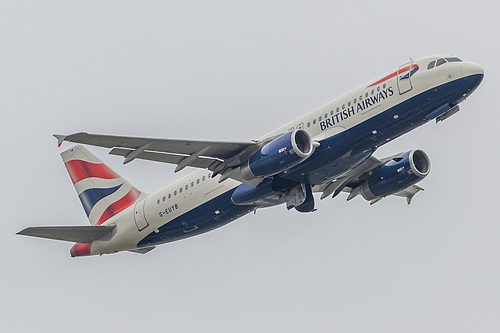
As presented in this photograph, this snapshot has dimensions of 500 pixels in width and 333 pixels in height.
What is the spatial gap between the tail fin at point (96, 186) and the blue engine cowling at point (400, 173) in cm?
1369

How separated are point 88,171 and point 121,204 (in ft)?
11.4

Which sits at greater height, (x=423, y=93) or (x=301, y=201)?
(x=423, y=93)

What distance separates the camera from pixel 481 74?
122 feet

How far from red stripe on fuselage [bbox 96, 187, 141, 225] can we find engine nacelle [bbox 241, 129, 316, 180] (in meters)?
11.2

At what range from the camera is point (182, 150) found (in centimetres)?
3897

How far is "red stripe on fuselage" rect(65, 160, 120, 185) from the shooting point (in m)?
49.2

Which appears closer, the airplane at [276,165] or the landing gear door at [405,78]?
the airplane at [276,165]

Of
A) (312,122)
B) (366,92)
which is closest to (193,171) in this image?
(312,122)

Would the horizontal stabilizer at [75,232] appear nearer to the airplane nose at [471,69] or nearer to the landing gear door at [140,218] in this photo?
→ the landing gear door at [140,218]

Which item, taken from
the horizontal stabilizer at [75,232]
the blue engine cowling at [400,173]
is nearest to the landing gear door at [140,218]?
the horizontal stabilizer at [75,232]

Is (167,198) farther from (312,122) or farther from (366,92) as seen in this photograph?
(366,92)

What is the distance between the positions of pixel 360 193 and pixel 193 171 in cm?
970

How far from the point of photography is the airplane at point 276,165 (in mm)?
37406

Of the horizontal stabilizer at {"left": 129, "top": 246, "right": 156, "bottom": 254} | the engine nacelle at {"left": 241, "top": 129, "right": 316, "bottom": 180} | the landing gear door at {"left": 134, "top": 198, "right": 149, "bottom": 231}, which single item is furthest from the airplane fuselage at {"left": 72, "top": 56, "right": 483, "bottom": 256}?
the horizontal stabilizer at {"left": 129, "top": 246, "right": 156, "bottom": 254}
